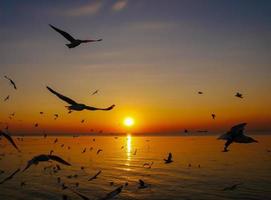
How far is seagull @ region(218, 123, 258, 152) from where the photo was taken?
190 inches

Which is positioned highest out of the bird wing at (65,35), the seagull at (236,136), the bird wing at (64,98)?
the bird wing at (65,35)

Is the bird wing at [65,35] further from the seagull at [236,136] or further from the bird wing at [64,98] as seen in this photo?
the seagull at [236,136]

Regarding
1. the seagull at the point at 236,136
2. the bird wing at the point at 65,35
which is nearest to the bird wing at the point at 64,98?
the bird wing at the point at 65,35

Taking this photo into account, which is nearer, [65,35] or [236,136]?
[236,136]

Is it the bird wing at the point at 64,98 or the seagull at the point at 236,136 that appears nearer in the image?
the bird wing at the point at 64,98

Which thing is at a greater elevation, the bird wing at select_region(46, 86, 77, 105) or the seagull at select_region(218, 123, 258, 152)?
the bird wing at select_region(46, 86, 77, 105)

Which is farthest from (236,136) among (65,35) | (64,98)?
(65,35)

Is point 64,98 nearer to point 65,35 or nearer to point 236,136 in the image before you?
point 65,35

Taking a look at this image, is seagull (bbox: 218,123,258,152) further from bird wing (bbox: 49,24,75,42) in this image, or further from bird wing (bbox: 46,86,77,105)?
bird wing (bbox: 49,24,75,42)

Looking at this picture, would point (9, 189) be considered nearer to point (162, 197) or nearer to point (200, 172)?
point (162, 197)

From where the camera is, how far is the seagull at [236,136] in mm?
4816

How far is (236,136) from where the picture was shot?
4965 mm

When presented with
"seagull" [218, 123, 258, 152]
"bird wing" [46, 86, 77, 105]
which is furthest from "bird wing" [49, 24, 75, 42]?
"seagull" [218, 123, 258, 152]

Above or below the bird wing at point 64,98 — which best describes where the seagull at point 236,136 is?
below
